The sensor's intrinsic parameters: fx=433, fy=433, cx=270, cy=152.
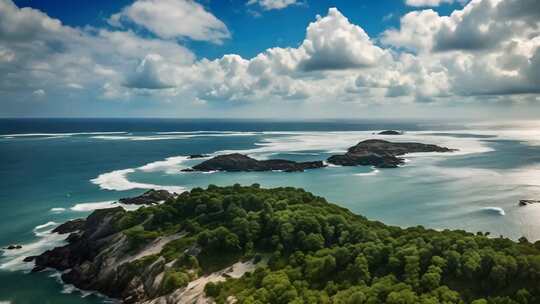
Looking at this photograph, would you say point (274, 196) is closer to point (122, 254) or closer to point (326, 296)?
point (122, 254)

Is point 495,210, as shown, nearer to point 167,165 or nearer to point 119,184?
point 119,184

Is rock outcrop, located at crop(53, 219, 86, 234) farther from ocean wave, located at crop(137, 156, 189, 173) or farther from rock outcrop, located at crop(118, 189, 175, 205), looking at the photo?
ocean wave, located at crop(137, 156, 189, 173)

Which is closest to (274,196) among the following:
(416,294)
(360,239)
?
(360,239)

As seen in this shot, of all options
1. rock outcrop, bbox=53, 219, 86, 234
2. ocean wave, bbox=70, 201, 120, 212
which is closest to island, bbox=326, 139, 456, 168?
ocean wave, bbox=70, 201, 120, 212

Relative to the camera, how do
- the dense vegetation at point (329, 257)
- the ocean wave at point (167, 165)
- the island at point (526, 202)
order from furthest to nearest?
the ocean wave at point (167, 165) → the island at point (526, 202) → the dense vegetation at point (329, 257)

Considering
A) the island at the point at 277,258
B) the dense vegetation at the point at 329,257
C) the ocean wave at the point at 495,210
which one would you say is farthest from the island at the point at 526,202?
the dense vegetation at the point at 329,257

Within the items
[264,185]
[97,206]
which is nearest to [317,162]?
[264,185]

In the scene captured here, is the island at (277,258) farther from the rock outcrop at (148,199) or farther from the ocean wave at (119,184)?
the ocean wave at (119,184)
